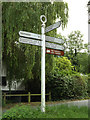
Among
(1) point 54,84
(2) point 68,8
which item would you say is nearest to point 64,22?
(2) point 68,8

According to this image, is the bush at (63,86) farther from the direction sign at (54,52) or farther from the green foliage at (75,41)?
the green foliage at (75,41)

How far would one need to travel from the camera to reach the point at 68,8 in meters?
11.4

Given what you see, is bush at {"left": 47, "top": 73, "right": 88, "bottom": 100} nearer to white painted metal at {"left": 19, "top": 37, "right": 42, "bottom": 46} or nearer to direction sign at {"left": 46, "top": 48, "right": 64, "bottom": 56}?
direction sign at {"left": 46, "top": 48, "right": 64, "bottom": 56}

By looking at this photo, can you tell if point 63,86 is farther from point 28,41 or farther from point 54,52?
point 28,41

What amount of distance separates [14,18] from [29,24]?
802mm

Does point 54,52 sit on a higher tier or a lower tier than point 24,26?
lower

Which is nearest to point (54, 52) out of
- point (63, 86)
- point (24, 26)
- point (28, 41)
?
point (28, 41)

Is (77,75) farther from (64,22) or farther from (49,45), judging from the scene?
(49,45)

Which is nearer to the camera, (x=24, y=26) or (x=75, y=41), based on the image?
(x=24, y=26)

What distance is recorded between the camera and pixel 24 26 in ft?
32.3

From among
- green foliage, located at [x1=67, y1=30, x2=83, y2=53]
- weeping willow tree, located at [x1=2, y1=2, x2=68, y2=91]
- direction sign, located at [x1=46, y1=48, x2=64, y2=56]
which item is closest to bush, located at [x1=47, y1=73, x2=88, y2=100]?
weeping willow tree, located at [x1=2, y1=2, x2=68, y2=91]

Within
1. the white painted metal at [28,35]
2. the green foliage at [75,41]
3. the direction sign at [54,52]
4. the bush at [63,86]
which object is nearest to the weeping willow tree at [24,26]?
the bush at [63,86]

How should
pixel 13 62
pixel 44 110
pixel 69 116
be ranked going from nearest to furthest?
pixel 69 116 → pixel 44 110 → pixel 13 62

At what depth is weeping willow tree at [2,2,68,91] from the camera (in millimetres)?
9383
